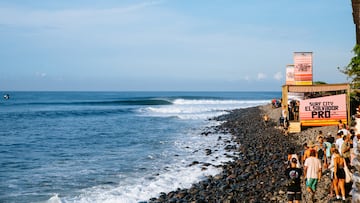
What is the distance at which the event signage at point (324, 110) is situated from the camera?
20.5m

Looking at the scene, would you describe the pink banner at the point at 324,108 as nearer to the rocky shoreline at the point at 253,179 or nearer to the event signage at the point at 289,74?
the rocky shoreline at the point at 253,179

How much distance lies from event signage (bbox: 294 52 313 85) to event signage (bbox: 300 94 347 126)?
65.8 inches

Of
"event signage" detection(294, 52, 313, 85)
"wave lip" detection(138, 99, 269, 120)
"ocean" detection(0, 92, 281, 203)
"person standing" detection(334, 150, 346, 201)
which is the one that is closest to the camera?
"person standing" detection(334, 150, 346, 201)

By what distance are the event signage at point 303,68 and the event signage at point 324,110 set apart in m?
1.67

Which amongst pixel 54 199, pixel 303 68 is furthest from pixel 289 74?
pixel 54 199

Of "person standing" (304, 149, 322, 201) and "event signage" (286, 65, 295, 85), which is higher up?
"event signage" (286, 65, 295, 85)

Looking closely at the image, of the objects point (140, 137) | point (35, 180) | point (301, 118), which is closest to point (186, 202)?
point (35, 180)

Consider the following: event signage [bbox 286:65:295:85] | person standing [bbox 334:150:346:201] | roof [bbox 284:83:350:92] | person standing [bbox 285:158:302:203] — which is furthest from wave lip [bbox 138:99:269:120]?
person standing [bbox 334:150:346:201]

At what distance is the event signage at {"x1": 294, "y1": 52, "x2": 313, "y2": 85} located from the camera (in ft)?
72.4

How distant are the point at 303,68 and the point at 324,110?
2.98m

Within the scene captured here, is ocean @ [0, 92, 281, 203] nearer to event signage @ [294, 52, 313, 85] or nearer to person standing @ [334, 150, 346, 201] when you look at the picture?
person standing @ [334, 150, 346, 201]

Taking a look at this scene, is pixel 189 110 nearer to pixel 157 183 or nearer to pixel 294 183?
pixel 157 183

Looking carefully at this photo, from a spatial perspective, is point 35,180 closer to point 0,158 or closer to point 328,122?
point 0,158

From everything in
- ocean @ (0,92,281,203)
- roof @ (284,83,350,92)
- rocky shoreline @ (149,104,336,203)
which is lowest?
ocean @ (0,92,281,203)
